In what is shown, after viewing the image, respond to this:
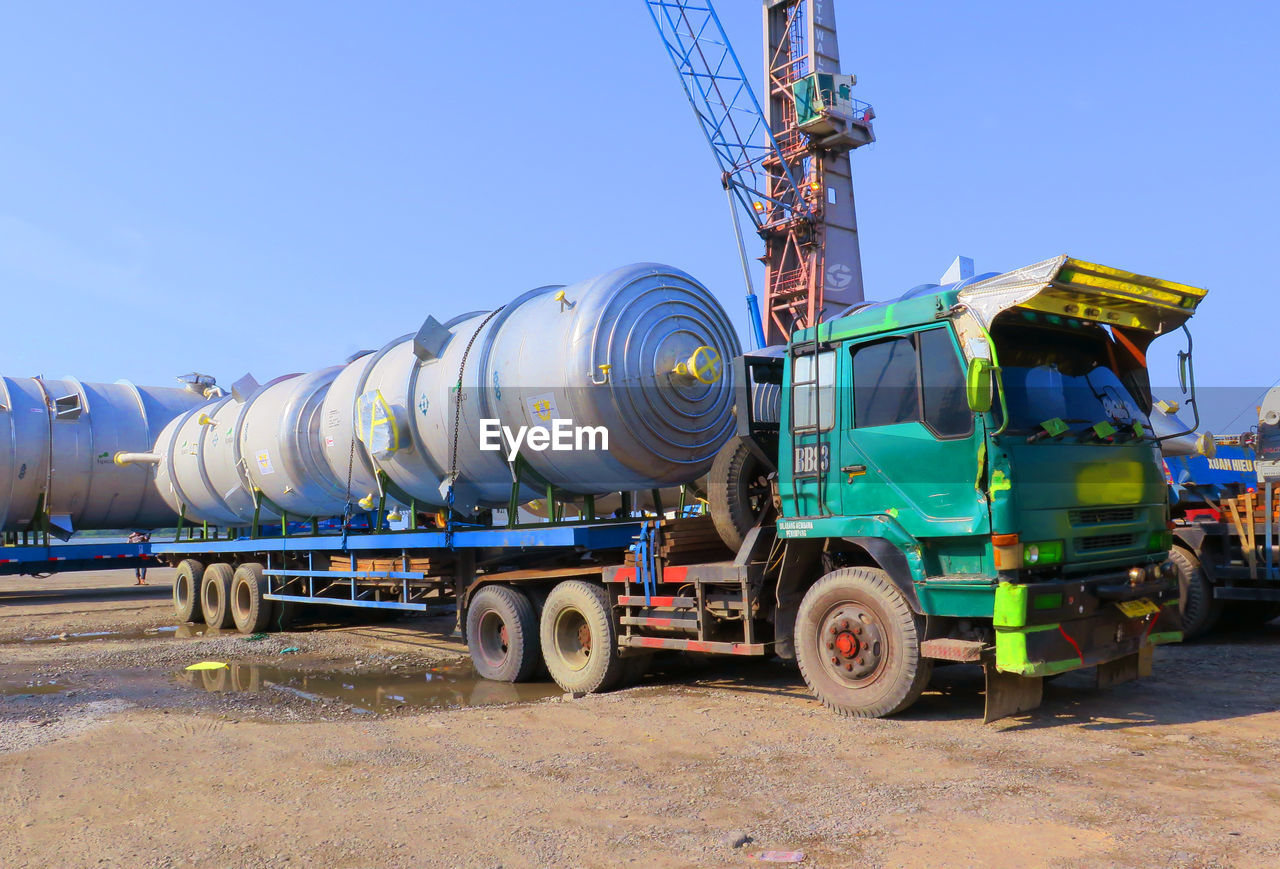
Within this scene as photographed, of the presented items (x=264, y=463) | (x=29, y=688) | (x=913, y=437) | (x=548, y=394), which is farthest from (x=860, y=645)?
(x=264, y=463)

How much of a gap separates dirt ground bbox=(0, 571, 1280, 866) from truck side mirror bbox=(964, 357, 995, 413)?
1.96 meters

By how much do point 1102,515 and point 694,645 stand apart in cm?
310

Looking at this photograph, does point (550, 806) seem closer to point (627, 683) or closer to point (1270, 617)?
point (627, 683)

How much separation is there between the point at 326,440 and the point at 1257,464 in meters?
10.5

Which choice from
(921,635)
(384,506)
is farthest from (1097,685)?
(384,506)

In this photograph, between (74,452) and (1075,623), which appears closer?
(1075,623)

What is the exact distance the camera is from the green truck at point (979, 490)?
18.8 ft

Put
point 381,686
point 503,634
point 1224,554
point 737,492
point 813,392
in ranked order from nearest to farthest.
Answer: point 813,392, point 737,492, point 503,634, point 381,686, point 1224,554

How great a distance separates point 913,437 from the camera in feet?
20.1

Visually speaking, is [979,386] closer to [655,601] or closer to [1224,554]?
[655,601]

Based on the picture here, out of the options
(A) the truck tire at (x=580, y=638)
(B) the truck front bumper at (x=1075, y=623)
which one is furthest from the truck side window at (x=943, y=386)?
(A) the truck tire at (x=580, y=638)

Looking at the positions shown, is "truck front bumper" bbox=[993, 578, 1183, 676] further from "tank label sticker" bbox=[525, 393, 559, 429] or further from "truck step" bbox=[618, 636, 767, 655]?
"tank label sticker" bbox=[525, 393, 559, 429]

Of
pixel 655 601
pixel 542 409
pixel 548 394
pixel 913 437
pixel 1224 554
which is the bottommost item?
pixel 655 601

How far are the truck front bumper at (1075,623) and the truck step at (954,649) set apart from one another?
13cm
